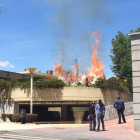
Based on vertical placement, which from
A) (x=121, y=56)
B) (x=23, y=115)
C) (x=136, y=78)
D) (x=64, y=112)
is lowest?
(x=64, y=112)

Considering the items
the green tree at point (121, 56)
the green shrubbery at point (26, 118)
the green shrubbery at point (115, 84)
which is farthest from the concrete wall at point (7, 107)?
the green tree at point (121, 56)

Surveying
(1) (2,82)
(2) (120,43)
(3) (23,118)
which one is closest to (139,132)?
(3) (23,118)

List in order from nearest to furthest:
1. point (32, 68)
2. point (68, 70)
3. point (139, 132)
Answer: point (139, 132)
point (32, 68)
point (68, 70)

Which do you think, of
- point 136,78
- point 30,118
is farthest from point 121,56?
point 136,78

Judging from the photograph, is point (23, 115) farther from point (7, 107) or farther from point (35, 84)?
point (7, 107)

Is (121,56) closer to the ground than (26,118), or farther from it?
farther from it

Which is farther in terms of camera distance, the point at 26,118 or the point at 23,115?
the point at 26,118

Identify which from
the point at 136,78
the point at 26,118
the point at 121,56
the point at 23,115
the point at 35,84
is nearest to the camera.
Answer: the point at 136,78

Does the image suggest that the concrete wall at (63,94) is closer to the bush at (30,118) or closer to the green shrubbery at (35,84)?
the green shrubbery at (35,84)

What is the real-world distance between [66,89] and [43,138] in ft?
47.9

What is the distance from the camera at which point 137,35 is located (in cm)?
1407

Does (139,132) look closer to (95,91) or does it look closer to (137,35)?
(137,35)

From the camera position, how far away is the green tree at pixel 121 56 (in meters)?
40.5

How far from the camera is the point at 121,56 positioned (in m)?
41.8
